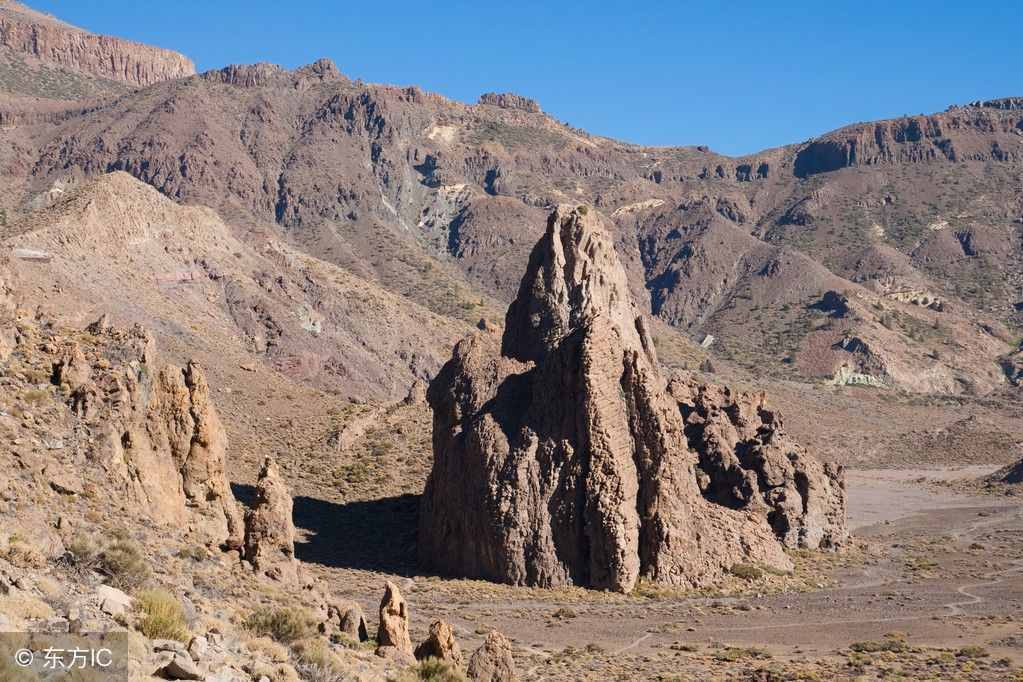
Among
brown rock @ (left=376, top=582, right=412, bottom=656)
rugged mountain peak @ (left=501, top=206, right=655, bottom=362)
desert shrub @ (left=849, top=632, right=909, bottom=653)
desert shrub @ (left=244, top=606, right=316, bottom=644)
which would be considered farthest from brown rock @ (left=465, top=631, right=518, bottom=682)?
rugged mountain peak @ (left=501, top=206, right=655, bottom=362)

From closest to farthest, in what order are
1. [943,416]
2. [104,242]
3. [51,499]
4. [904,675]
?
1. [51,499]
2. [904,675]
3. [104,242]
4. [943,416]

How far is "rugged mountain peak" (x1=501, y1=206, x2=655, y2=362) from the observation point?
50469mm

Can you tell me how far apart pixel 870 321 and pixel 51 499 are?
487 ft

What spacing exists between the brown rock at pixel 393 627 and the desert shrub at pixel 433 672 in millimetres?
1151

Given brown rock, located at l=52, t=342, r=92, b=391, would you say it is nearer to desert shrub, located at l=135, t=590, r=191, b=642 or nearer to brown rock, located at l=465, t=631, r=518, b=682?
brown rock, located at l=465, t=631, r=518, b=682

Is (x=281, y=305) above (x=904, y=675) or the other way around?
above

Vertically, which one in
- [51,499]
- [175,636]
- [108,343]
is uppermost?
[108,343]

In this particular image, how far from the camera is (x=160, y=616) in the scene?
15.9m

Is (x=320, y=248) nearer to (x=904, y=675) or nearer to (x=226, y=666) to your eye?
(x=904, y=675)

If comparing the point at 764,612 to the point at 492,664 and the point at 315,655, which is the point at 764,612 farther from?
the point at 315,655

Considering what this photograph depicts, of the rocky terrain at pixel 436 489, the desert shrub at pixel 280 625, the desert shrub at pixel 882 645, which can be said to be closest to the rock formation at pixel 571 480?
the rocky terrain at pixel 436 489

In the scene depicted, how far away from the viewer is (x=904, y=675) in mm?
30875

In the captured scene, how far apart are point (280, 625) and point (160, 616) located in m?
4.04

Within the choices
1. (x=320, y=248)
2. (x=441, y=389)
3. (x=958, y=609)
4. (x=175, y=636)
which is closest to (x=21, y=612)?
(x=175, y=636)
